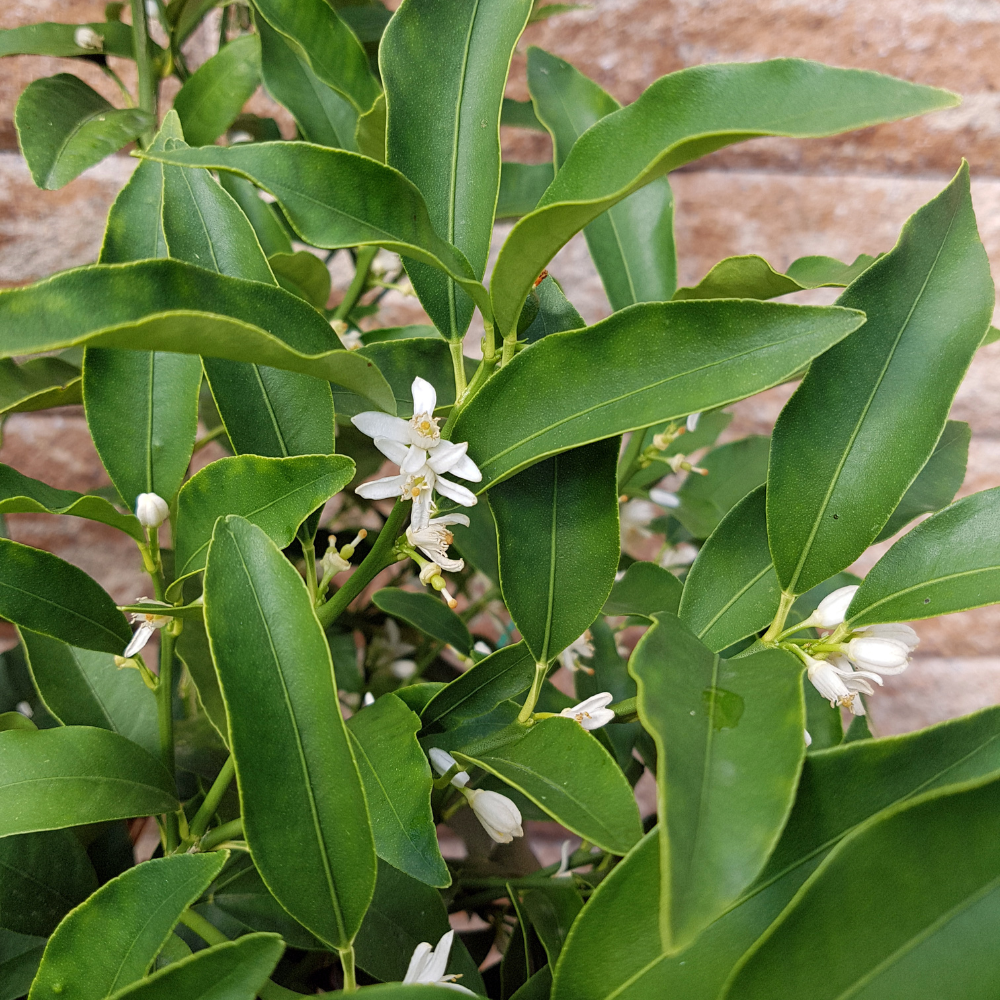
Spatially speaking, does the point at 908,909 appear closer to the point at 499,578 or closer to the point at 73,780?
the point at 499,578

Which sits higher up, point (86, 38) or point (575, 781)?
point (86, 38)

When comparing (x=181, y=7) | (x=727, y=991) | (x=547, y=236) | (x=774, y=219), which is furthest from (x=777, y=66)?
(x=774, y=219)

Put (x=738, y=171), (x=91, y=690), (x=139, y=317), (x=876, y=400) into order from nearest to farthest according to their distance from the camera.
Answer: (x=139, y=317)
(x=876, y=400)
(x=91, y=690)
(x=738, y=171)

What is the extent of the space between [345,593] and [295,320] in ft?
0.42

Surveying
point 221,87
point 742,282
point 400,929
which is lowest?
point 400,929

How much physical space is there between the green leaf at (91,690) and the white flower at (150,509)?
0.48 ft

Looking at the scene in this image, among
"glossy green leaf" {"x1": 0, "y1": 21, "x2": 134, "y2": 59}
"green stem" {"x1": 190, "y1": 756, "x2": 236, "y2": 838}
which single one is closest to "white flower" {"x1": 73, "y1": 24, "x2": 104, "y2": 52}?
"glossy green leaf" {"x1": 0, "y1": 21, "x2": 134, "y2": 59}

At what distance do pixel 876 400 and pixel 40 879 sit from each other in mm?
476

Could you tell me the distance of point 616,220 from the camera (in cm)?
52

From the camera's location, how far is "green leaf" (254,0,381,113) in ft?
1.44

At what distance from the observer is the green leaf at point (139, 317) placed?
24cm

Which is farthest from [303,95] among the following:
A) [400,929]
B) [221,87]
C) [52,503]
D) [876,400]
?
[400,929]

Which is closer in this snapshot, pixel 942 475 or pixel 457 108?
pixel 457 108

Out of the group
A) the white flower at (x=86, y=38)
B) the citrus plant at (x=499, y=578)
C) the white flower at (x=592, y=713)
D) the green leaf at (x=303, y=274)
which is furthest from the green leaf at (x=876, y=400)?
the white flower at (x=86, y=38)
